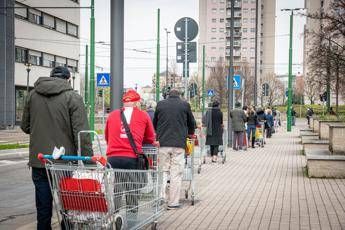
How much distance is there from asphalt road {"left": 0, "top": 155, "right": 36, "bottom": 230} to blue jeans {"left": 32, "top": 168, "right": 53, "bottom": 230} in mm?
2358

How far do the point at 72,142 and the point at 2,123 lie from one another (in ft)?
129

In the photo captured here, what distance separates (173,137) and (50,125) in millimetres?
3501

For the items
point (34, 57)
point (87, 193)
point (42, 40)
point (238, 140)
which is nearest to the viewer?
point (87, 193)

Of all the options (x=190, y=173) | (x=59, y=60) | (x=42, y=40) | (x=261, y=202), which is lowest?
→ (x=261, y=202)

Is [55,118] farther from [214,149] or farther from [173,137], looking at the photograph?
[214,149]

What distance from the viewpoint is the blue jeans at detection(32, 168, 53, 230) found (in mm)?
5980

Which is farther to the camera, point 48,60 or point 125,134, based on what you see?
point 48,60

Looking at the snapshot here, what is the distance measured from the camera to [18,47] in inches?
1841

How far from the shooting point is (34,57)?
49.7 meters

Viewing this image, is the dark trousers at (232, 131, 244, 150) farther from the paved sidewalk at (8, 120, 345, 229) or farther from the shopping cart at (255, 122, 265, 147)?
the paved sidewalk at (8, 120, 345, 229)

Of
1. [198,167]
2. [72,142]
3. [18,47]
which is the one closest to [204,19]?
[18,47]

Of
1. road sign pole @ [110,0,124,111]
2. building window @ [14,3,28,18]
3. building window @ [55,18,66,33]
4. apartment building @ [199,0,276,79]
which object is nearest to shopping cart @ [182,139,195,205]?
road sign pole @ [110,0,124,111]

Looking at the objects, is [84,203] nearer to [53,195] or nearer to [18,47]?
[53,195]

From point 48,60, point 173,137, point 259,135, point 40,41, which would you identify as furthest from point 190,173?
point 48,60
